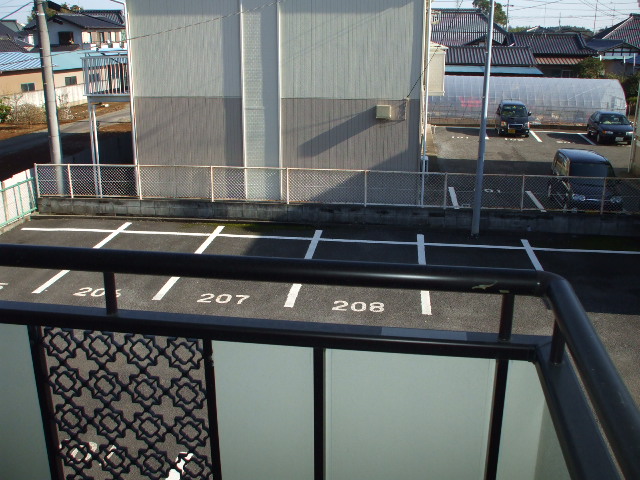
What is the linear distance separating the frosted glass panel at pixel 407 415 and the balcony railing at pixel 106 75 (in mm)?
16436

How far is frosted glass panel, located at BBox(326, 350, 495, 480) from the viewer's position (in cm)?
195

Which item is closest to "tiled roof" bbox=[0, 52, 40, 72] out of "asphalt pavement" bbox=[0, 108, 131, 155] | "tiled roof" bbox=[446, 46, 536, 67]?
"asphalt pavement" bbox=[0, 108, 131, 155]

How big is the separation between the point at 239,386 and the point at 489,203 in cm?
1487

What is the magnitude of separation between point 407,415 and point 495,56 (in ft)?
136

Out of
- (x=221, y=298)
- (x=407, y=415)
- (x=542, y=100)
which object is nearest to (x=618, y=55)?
(x=542, y=100)

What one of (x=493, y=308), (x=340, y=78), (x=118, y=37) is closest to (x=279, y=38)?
(x=340, y=78)

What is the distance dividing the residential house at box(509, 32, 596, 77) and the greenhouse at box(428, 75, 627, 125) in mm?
11725

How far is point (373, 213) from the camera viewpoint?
1566 cm

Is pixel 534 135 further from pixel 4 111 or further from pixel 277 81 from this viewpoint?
pixel 4 111

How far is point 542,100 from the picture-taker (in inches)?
1245

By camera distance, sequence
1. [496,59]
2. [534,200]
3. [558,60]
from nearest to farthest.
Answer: [534,200]
[496,59]
[558,60]

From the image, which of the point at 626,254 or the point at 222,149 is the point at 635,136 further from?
the point at 222,149

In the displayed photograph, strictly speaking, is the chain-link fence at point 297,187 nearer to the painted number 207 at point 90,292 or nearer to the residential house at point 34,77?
the painted number 207 at point 90,292

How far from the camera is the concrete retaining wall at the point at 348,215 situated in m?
15.1
